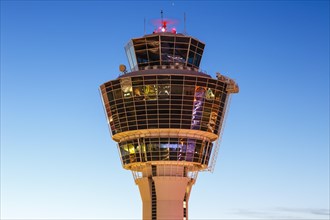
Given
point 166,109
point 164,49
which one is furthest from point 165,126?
point 164,49

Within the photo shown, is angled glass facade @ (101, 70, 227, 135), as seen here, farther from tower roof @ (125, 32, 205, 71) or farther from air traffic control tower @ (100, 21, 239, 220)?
tower roof @ (125, 32, 205, 71)

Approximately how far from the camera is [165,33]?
158m

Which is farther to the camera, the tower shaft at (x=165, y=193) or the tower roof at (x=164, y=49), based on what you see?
the tower roof at (x=164, y=49)

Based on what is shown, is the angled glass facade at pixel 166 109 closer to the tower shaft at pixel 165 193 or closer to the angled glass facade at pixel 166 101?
the angled glass facade at pixel 166 101

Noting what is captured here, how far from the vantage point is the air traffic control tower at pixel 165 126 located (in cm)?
14712

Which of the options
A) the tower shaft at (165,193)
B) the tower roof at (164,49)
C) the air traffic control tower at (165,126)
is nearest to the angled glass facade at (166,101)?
the air traffic control tower at (165,126)

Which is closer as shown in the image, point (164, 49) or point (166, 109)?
point (166, 109)

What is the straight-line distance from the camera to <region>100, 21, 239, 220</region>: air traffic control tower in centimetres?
14712

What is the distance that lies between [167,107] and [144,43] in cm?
1879

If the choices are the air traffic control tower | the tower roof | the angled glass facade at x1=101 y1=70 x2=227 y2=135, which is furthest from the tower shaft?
the tower roof

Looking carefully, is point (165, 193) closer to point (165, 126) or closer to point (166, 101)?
point (165, 126)

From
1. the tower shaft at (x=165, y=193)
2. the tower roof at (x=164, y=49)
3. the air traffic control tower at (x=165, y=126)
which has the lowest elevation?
the tower shaft at (x=165, y=193)

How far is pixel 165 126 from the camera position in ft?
482

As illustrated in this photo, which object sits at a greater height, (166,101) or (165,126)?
(166,101)
